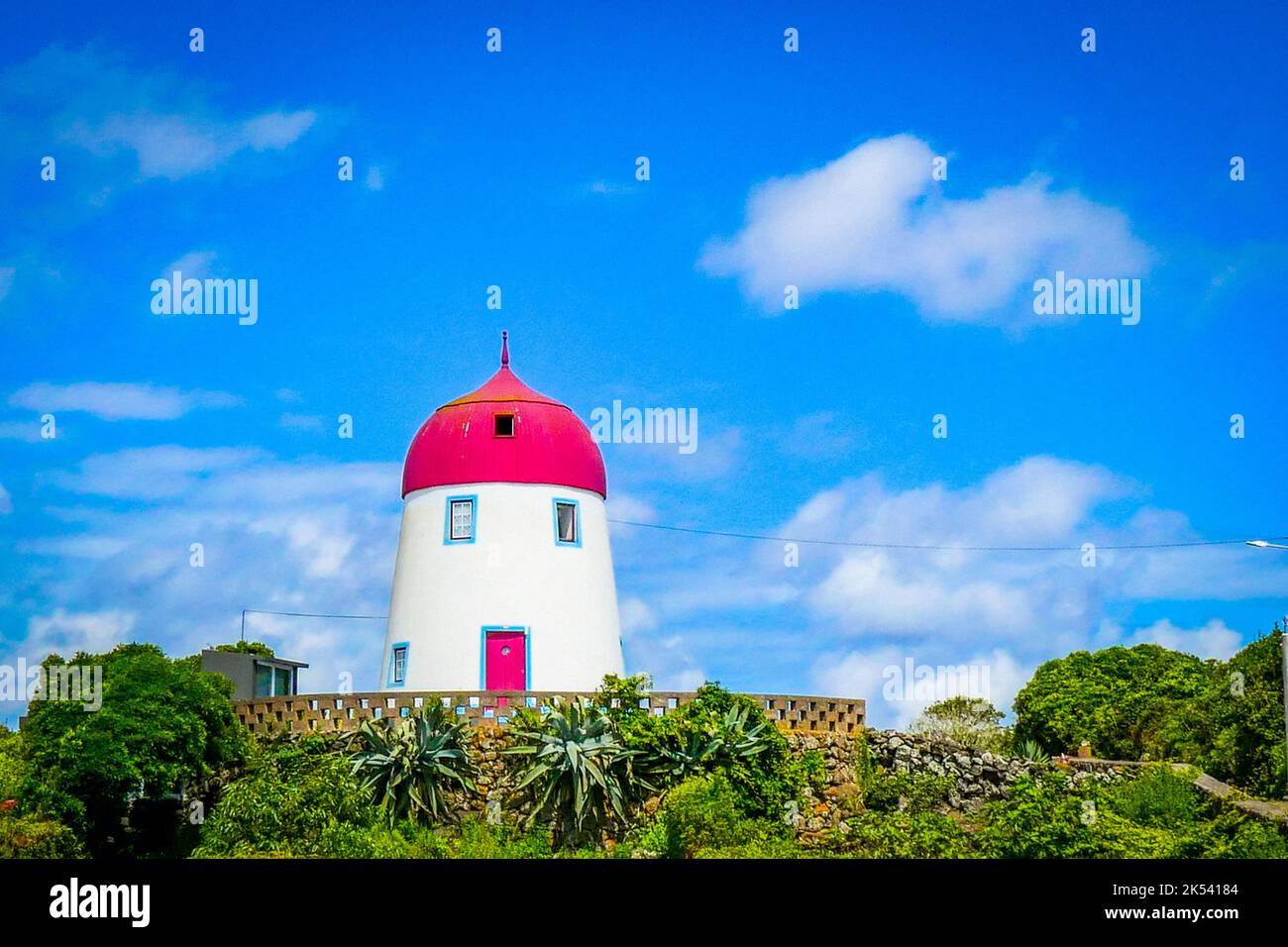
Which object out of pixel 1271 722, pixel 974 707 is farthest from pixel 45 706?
pixel 974 707

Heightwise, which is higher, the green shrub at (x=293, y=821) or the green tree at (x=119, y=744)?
the green tree at (x=119, y=744)

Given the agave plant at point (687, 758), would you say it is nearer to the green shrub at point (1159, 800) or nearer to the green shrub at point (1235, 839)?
the green shrub at point (1159, 800)

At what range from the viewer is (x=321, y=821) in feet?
75.2

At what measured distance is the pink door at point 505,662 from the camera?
31.8 meters

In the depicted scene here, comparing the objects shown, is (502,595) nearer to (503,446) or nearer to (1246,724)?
(503,446)

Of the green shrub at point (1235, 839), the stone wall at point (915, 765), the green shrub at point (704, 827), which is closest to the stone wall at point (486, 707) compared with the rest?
the stone wall at point (915, 765)

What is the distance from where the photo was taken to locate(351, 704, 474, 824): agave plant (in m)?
26.5

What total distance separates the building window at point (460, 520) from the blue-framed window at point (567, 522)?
6.41 ft

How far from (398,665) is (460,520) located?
143 inches

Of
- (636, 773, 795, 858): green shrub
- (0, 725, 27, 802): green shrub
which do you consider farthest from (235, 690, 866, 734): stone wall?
(0, 725, 27, 802): green shrub

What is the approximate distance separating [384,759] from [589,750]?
12.4 feet

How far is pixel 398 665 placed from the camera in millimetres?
33250

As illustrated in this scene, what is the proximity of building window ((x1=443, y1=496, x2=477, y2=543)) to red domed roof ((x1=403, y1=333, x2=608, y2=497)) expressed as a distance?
1.44ft

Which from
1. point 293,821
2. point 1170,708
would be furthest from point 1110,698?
point 293,821
